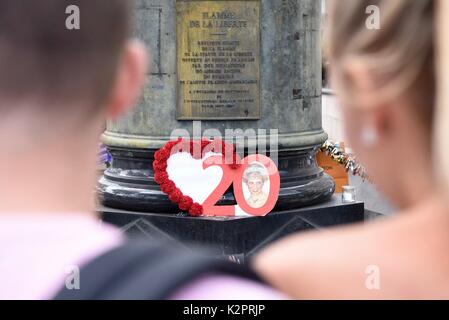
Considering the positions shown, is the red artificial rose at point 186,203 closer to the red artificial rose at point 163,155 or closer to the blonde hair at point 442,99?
the red artificial rose at point 163,155

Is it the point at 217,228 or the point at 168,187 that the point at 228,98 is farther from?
the point at 217,228

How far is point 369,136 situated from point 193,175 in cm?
566

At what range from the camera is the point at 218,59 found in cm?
693

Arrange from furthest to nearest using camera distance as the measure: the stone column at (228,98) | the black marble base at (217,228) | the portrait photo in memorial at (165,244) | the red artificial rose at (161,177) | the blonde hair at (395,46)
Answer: the stone column at (228,98)
the red artificial rose at (161,177)
the black marble base at (217,228)
the blonde hair at (395,46)
the portrait photo in memorial at (165,244)

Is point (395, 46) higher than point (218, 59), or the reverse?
point (218, 59)

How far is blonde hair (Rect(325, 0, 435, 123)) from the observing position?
1184mm

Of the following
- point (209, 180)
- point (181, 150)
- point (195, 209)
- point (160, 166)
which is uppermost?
point (181, 150)

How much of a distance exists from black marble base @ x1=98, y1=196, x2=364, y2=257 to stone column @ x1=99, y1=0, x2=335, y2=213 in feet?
0.37

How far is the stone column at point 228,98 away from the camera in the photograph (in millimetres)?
6949

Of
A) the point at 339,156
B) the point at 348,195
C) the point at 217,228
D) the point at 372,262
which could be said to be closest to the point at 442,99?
the point at 372,262

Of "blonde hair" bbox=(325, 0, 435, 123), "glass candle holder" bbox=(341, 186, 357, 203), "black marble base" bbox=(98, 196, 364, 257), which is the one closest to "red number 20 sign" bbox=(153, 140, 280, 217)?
"black marble base" bbox=(98, 196, 364, 257)

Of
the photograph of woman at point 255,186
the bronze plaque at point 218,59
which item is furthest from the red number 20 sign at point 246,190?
the bronze plaque at point 218,59

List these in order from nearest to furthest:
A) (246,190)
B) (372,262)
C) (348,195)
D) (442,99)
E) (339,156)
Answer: (442,99)
(372,262)
(246,190)
(348,195)
(339,156)

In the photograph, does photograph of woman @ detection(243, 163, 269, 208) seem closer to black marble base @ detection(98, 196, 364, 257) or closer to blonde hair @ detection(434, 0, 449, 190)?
black marble base @ detection(98, 196, 364, 257)
